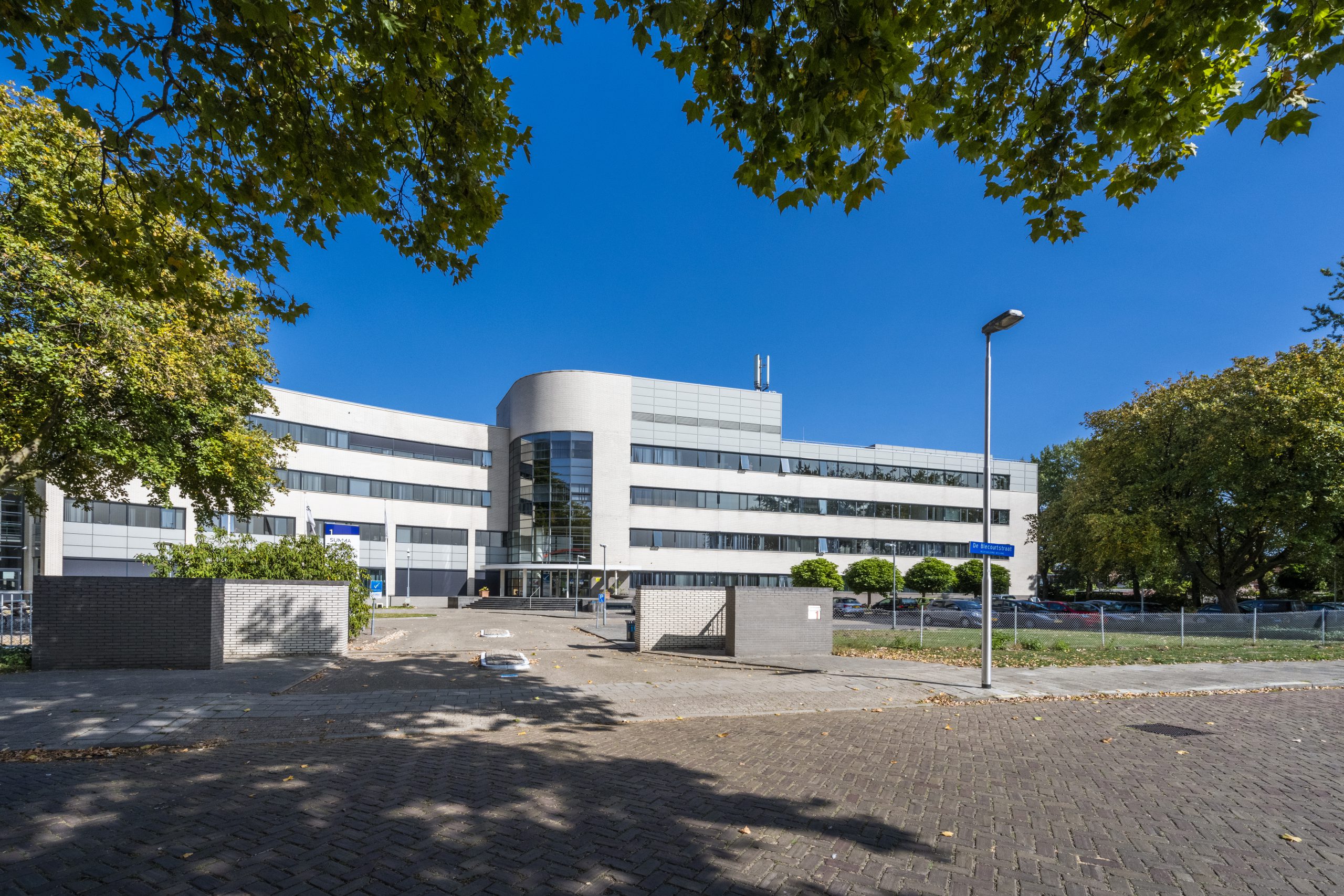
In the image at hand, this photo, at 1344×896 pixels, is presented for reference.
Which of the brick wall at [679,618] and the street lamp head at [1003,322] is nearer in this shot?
the street lamp head at [1003,322]

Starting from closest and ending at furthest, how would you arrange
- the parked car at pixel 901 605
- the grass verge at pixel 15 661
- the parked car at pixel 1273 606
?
the grass verge at pixel 15 661 → the parked car at pixel 1273 606 → the parked car at pixel 901 605

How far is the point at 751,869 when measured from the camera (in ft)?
13.9

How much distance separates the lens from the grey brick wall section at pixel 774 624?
15750mm

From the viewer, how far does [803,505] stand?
178 ft

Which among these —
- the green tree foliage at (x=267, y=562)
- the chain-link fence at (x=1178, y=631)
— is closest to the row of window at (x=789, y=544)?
the chain-link fence at (x=1178, y=631)

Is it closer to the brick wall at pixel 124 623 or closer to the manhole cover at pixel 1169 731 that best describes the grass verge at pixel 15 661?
the brick wall at pixel 124 623

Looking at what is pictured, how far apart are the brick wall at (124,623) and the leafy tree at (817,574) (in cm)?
3806

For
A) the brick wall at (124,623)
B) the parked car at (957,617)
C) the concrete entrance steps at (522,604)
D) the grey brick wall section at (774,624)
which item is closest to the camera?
the brick wall at (124,623)

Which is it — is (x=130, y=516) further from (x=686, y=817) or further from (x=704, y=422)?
(x=686, y=817)

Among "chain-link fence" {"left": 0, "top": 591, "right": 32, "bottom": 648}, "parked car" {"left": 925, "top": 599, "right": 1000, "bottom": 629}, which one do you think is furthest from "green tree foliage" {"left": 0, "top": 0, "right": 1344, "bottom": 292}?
"parked car" {"left": 925, "top": 599, "right": 1000, "bottom": 629}

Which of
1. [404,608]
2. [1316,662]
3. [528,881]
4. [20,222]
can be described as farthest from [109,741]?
[404,608]

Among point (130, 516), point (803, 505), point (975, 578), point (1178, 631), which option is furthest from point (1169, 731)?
point (130, 516)

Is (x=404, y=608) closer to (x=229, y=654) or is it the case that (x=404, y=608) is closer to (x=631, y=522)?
(x=631, y=522)

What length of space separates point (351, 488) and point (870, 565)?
120 ft
